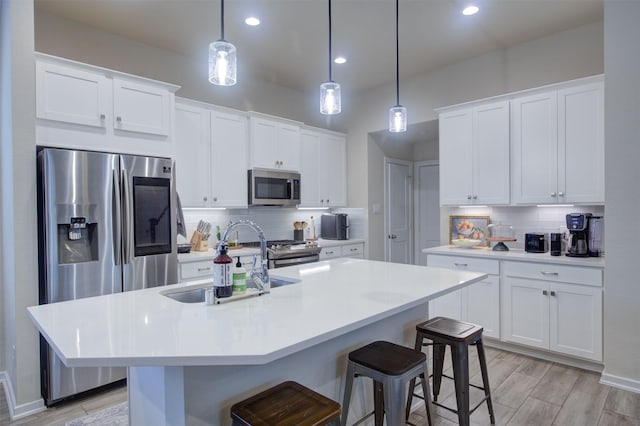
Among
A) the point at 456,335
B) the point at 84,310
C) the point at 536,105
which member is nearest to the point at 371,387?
the point at 456,335

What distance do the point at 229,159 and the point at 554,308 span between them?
11.2ft

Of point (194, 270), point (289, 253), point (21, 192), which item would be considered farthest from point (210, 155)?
point (21, 192)

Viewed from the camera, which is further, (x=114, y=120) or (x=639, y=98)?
(x=114, y=120)

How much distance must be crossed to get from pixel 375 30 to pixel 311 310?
9.68ft

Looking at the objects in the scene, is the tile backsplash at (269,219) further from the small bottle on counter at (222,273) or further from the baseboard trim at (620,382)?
the baseboard trim at (620,382)

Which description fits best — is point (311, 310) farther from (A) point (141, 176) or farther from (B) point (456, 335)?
(A) point (141, 176)

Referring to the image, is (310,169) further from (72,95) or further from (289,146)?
(72,95)

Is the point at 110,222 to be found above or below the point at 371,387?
above

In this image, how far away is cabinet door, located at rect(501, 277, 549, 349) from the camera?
3229 millimetres

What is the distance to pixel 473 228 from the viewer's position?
420cm

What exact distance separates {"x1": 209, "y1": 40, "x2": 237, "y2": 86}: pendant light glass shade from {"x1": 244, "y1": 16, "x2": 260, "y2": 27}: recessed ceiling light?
170cm

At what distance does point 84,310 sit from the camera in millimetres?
1560

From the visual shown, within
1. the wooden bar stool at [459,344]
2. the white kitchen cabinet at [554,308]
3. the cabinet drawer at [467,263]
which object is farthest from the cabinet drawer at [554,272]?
the wooden bar stool at [459,344]

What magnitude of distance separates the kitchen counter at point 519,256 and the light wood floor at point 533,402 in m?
0.90
